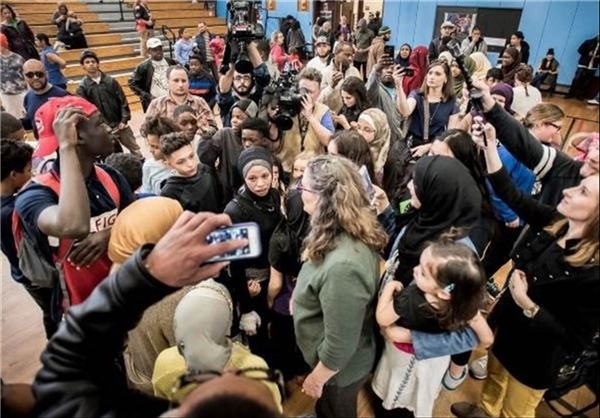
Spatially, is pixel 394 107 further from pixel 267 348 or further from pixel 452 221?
pixel 267 348

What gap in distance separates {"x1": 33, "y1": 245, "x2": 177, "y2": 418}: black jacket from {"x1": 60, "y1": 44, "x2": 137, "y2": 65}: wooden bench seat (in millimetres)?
9052

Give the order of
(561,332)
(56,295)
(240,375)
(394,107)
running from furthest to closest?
1. (394,107)
2. (56,295)
3. (561,332)
4. (240,375)

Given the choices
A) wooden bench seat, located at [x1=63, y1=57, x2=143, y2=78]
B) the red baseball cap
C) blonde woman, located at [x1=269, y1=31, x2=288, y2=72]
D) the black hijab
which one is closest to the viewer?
the red baseball cap

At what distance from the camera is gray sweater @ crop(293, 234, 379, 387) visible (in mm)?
1231

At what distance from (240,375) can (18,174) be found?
1693mm

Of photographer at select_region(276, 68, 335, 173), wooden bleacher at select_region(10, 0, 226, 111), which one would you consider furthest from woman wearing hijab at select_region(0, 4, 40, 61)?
photographer at select_region(276, 68, 335, 173)

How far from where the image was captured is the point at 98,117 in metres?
1.47

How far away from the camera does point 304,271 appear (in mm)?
1382

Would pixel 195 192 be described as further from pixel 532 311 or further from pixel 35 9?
pixel 35 9

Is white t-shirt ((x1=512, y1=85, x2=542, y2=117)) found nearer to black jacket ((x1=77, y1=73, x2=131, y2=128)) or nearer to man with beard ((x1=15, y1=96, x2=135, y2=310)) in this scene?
man with beard ((x1=15, y1=96, x2=135, y2=310))

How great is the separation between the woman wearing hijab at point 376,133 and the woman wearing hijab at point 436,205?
3.12ft

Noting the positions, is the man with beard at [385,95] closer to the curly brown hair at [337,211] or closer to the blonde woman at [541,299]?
the blonde woman at [541,299]

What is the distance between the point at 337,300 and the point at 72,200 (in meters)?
0.92

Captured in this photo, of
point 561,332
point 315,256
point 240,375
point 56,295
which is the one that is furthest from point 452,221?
point 56,295
